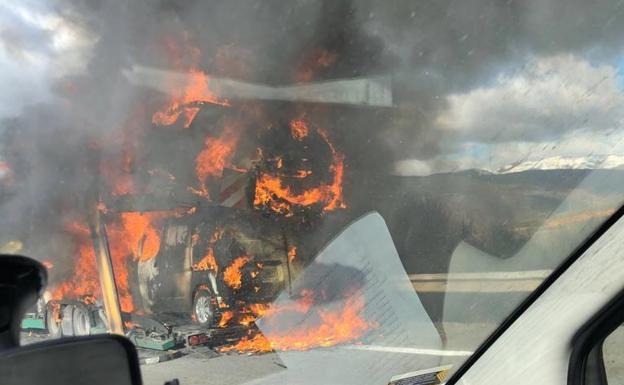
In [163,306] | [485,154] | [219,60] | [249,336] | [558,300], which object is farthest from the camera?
[219,60]

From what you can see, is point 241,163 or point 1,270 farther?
point 241,163

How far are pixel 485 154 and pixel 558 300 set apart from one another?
1.80m

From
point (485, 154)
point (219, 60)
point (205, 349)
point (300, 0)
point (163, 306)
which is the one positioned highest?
point (300, 0)

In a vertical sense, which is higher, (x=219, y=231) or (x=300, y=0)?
(x=300, y=0)

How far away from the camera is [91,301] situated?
3.77 meters

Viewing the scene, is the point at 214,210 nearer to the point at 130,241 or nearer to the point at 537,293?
the point at 130,241

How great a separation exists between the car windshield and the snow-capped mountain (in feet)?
0.05

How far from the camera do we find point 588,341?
1.62 m

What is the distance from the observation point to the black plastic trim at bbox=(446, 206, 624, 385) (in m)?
1.66

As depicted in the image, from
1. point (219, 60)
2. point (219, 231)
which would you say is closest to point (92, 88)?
point (219, 60)

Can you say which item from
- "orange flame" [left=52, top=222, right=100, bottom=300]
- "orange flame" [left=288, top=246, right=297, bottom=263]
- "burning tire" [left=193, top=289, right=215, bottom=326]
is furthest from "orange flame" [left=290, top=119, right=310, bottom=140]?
"orange flame" [left=52, top=222, right=100, bottom=300]

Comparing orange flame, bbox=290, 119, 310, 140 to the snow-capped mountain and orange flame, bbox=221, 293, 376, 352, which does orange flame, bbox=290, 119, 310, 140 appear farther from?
the snow-capped mountain

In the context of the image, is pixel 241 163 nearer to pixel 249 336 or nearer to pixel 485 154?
pixel 249 336

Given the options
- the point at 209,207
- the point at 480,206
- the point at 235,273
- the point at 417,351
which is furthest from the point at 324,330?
the point at 209,207
